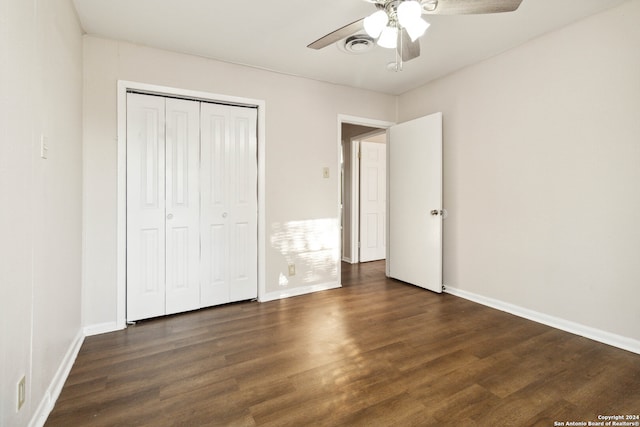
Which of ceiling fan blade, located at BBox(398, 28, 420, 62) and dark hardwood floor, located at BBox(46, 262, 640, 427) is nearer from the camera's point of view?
dark hardwood floor, located at BBox(46, 262, 640, 427)

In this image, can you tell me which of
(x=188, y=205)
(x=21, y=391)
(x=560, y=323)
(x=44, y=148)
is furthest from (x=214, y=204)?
(x=560, y=323)

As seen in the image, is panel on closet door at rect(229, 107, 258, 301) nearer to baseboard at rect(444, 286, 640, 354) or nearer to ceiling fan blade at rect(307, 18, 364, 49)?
ceiling fan blade at rect(307, 18, 364, 49)

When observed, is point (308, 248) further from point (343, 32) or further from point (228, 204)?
point (343, 32)

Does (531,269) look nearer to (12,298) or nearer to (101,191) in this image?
(12,298)

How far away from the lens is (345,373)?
6.16 ft

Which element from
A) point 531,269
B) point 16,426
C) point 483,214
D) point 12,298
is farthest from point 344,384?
point 483,214

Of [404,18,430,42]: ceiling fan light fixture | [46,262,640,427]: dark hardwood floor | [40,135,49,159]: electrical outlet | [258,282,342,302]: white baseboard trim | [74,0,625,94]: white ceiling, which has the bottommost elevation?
[46,262,640,427]: dark hardwood floor

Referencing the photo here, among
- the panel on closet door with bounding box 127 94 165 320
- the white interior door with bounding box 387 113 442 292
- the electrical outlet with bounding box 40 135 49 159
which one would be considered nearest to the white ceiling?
the panel on closet door with bounding box 127 94 165 320

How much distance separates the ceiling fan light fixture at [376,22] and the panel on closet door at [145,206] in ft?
6.69

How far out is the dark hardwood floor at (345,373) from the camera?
1.53 meters

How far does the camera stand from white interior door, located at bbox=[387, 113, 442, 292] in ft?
11.1

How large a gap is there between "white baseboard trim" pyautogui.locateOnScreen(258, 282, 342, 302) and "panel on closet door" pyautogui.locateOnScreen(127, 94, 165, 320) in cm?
101

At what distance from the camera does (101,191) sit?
2498 mm

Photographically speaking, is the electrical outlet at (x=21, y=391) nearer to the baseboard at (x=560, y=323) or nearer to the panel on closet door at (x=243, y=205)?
the panel on closet door at (x=243, y=205)
